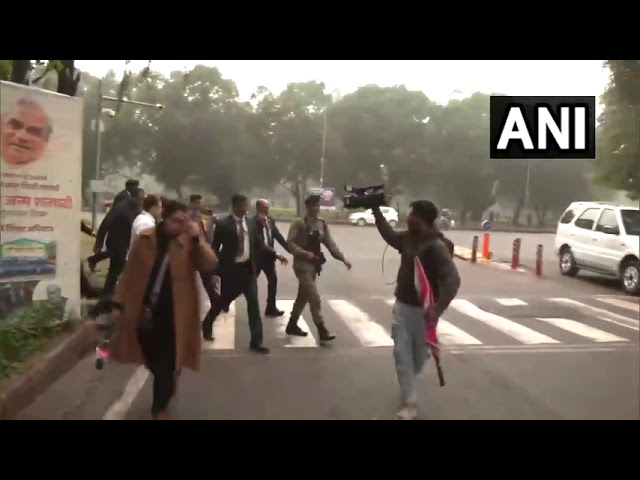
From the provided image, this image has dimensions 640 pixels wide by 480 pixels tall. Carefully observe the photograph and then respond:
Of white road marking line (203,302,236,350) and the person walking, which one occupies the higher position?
the person walking

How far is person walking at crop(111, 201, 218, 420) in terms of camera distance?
408 centimetres

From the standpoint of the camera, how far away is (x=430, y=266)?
4316mm

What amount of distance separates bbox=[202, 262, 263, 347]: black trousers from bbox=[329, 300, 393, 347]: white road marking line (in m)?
1.10

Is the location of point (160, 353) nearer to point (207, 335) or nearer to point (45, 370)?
point (45, 370)

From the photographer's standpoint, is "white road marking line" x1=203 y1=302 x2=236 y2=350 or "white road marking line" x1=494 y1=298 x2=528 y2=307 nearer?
"white road marking line" x1=203 y1=302 x2=236 y2=350

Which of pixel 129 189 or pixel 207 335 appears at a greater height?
pixel 129 189

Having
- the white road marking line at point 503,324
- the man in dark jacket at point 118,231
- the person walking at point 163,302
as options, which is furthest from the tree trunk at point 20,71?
the white road marking line at point 503,324

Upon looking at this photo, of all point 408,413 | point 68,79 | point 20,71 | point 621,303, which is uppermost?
point 20,71

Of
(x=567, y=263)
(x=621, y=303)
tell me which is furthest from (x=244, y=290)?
(x=567, y=263)

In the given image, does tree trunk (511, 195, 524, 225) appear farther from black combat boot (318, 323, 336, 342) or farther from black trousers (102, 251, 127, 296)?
black trousers (102, 251, 127, 296)

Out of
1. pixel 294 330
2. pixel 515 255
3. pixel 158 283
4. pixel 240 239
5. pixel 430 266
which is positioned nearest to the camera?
pixel 158 283

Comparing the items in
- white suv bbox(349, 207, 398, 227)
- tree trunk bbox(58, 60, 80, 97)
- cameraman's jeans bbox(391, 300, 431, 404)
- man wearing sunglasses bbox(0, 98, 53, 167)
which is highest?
tree trunk bbox(58, 60, 80, 97)

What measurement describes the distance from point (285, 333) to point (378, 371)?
145 centimetres

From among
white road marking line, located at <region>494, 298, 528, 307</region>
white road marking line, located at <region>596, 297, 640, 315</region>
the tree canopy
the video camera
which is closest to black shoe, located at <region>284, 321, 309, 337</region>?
the tree canopy
